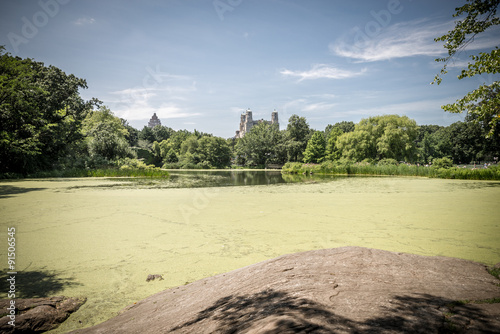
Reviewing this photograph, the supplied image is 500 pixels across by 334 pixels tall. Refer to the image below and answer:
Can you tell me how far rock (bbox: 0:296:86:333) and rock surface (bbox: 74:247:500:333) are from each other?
443 mm

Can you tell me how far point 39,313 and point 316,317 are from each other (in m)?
2.20

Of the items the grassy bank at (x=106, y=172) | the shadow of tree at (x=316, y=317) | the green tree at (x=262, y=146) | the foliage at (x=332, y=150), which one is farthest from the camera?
the green tree at (x=262, y=146)

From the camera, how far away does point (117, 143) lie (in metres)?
24.3

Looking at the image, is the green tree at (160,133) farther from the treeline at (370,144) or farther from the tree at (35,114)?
the tree at (35,114)

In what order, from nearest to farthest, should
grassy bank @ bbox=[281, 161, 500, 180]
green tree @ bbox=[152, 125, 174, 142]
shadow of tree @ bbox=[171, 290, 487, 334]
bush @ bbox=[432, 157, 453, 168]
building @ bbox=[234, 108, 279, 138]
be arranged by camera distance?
shadow of tree @ bbox=[171, 290, 487, 334]
grassy bank @ bbox=[281, 161, 500, 180]
bush @ bbox=[432, 157, 453, 168]
green tree @ bbox=[152, 125, 174, 142]
building @ bbox=[234, 108, 279, 138]

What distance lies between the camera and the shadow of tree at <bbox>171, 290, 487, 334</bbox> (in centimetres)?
112

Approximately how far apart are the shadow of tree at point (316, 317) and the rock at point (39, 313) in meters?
1.29

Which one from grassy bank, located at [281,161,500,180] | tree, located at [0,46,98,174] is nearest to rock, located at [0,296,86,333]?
tree, located at [0,46,98,174]

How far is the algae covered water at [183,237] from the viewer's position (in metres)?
2.73

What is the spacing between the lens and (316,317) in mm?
1256

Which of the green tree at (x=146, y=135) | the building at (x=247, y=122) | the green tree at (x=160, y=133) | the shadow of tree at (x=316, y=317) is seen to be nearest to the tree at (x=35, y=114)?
the shadow of tree at (x=316, y=317)

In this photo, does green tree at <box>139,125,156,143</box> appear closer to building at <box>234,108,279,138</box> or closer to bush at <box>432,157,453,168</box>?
bush at <box>432,157,453,168</box>

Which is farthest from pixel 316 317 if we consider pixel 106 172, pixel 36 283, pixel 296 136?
pixel 296 136

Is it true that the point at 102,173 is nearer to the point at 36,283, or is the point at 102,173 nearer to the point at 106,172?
the point at 106,172
